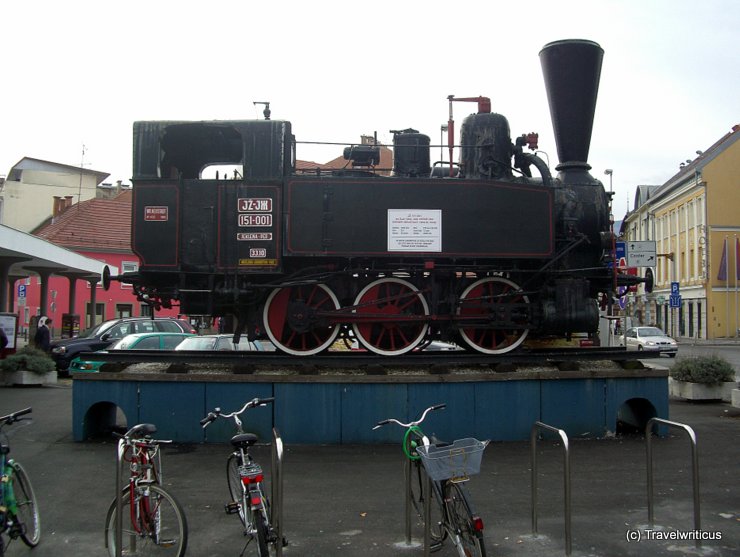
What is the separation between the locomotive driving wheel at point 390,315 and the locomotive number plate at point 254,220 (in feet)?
5.05

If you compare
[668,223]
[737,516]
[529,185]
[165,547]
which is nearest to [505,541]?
[737,516]

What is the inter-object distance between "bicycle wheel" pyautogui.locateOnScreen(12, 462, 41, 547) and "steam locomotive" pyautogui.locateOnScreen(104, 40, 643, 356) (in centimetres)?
384

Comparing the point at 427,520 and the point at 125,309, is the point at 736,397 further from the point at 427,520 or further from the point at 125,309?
the point at 125,309

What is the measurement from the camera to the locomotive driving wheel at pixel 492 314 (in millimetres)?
8852

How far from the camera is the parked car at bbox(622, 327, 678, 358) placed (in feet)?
90.3

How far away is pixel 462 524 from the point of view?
167 inches

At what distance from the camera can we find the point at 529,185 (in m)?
8.88

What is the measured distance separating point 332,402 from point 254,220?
2490 millimetres

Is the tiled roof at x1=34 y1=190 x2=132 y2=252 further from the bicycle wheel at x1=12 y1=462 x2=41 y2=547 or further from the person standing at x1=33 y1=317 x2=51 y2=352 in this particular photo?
the bicycle wheel at x1=12 y1=462 x2=41 y2=547

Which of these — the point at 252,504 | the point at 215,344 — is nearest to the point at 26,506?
the point at 252,504

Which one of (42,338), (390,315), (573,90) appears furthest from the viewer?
(42,338)

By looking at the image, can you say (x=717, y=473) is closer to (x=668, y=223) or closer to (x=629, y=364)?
(x=629, y=364)

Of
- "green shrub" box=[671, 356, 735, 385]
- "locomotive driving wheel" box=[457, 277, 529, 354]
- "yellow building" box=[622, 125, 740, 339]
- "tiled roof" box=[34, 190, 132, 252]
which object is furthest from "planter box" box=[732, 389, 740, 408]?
"tiled roof" box=[34, 190, 132, 252]

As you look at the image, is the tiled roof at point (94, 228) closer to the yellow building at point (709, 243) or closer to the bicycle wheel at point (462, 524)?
the yellow building at point (709, 243)
